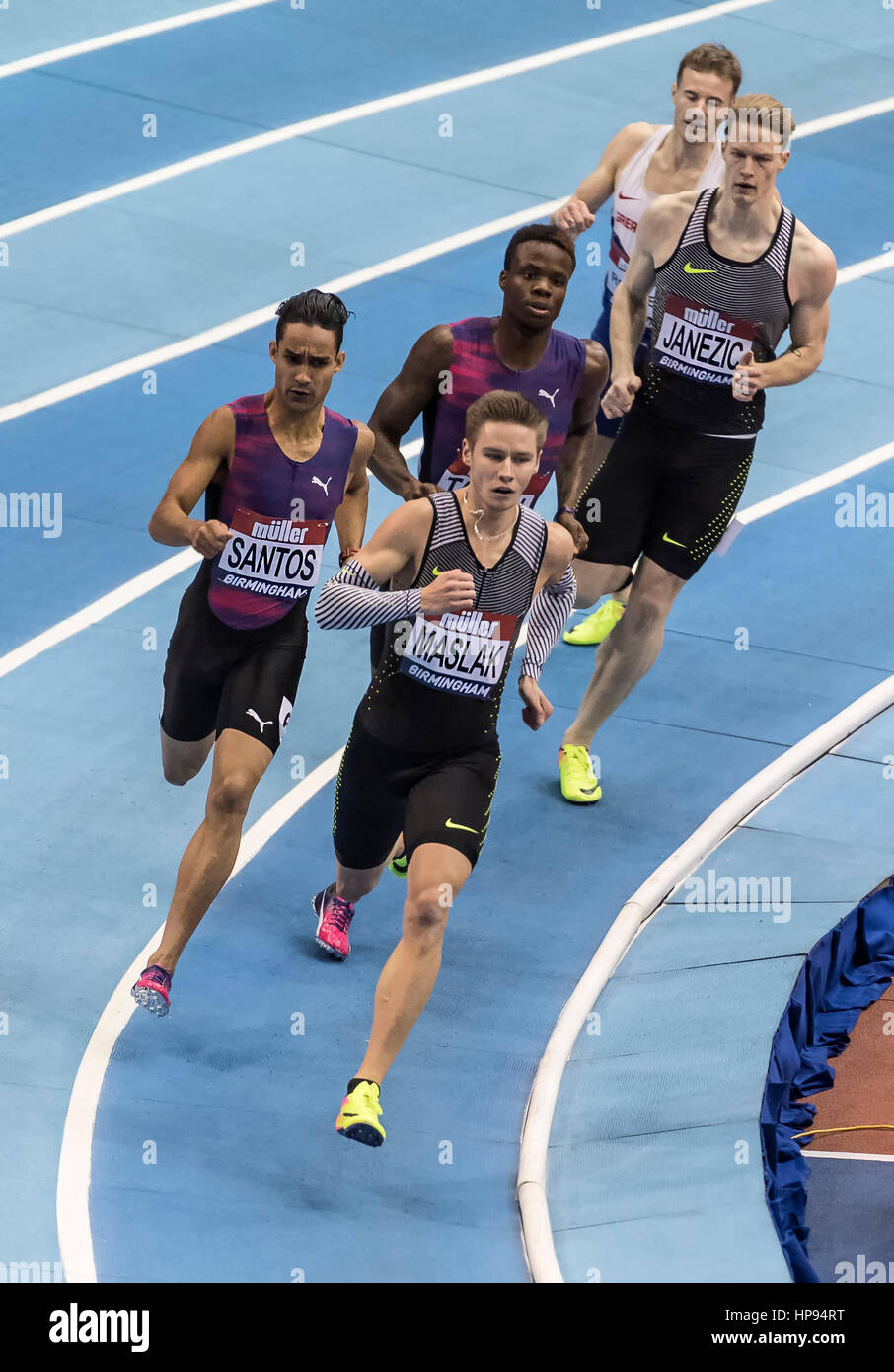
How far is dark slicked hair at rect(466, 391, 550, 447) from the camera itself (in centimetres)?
582

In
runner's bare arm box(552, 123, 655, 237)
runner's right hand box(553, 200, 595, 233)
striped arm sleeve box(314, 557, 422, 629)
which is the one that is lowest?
striped arm sleeve box(314, 557, 422, 629)

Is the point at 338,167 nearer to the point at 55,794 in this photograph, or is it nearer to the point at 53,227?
the point at 53,227

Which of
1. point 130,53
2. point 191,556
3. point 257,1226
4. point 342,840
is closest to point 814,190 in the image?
point 130,53

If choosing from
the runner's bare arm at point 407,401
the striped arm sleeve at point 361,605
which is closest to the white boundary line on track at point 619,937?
the striped arm sleeve at point 361,605

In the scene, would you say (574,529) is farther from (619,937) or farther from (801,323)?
(619,937)

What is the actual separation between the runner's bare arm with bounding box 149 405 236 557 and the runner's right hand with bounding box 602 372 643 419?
1.53m

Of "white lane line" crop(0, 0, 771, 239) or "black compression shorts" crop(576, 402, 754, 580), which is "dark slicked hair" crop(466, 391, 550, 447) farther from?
"white lane line" crop(0, 0, 771, 239)

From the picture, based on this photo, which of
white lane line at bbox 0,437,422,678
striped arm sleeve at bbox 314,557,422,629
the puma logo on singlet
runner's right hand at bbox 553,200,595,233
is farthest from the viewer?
white lane line at bbox 0,437,422,678

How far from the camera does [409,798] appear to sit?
6016mm

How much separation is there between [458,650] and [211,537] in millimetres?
914

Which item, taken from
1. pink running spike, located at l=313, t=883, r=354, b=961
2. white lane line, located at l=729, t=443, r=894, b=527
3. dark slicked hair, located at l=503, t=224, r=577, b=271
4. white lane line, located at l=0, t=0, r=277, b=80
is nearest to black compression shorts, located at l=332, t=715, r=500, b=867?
pink running spike, located at l=313, t=883, r=354, b=961

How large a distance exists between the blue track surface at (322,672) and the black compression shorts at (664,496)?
1067 mm

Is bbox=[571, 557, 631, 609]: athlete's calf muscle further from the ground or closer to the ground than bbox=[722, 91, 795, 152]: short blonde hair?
closer to the ground

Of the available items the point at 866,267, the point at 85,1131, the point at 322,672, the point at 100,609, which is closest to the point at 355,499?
the point at 322,672
